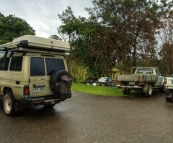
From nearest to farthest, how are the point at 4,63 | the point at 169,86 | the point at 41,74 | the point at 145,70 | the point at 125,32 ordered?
the point at 41,74 → the point at 4,63 → the point at 169,86 → the point at 145,70 → the point at 125,32

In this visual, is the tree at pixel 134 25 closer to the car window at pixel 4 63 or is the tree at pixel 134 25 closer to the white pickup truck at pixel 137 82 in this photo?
the white pickup truck at pixel 137 82

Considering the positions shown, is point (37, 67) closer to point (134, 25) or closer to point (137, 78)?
point (137, 78)

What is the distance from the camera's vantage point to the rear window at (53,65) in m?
5.66

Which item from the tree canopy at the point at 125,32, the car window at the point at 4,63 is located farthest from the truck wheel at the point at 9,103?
the tree canopy at the point at 125,32

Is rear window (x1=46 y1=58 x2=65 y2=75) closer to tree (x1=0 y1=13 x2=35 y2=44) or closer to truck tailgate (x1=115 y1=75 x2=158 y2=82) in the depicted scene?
truck tailgate (x1=115 y1=75 x2=158 y2=82)

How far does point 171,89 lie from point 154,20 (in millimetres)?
9439

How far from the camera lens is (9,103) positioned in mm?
5645

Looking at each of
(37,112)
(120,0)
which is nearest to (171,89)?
(37,112)

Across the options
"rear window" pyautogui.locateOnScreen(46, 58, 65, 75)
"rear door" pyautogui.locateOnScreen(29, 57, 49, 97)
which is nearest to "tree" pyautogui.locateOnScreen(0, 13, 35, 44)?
"rear window" pyautogui.locateOnScreen(46, 58, 65, 75)

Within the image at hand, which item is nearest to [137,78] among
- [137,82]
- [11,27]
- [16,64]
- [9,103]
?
[137,82]

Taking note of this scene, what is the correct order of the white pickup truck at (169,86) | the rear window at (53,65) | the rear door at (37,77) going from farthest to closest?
the white pickup truck at (169,86) → the rear window at (53,65) → the rear door at (37,77)

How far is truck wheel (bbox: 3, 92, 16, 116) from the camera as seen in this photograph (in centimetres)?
536

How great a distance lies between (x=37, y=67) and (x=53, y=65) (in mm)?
677

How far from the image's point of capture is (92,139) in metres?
3.80
